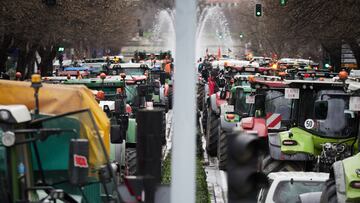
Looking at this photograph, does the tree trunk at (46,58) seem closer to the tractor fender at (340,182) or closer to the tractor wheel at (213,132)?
the tractor wheel at (213,132)

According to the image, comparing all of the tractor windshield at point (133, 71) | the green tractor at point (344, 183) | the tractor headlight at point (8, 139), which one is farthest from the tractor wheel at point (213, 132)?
the tractor headlight at point (8, 139)

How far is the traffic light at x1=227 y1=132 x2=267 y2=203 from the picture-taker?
7.11 metres

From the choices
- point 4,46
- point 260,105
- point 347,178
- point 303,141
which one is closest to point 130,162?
point 303,141

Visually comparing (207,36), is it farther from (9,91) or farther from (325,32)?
(9,91)

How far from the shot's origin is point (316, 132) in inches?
713

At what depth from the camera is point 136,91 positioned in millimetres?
27656

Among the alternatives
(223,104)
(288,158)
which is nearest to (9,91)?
(288,158)

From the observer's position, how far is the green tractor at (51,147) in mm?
8820

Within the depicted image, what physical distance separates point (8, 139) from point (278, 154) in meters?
9.54

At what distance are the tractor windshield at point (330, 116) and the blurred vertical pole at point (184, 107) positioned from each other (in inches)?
389

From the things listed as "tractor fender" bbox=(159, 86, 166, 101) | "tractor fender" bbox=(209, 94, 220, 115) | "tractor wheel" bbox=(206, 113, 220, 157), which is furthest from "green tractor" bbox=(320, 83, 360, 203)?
"tractor fender" bbox=(159, 86, 166, 101)

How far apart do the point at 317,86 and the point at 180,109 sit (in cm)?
1023

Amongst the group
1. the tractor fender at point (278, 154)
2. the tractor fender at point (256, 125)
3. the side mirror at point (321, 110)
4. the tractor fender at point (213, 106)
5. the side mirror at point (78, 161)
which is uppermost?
the side mirror at point (78, 161)

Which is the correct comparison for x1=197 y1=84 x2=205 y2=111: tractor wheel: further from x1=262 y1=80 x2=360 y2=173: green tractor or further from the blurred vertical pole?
the blurred vertical pole
